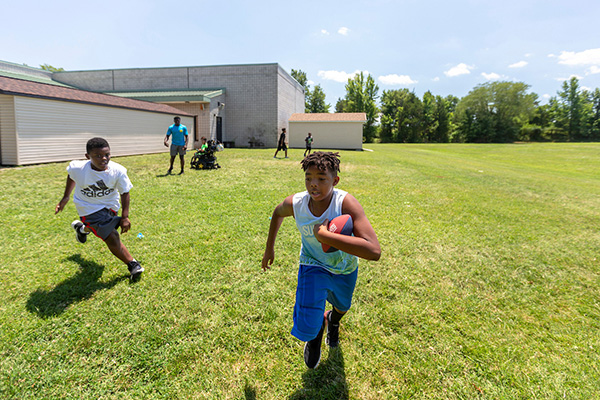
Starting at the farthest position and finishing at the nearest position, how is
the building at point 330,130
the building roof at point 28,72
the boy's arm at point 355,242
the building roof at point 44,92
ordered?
the building at point 330,130 → the building roof at point 28,72 → the building roof at point 44,92 → the boy's arm at point 355,242

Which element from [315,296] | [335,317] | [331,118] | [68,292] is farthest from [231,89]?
Result: [315,296]

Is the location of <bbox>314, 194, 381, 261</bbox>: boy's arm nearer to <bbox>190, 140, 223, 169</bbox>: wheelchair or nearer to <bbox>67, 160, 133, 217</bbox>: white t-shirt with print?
<bbox>67, 160, 133, 217</bbox>: white t-shirt with print

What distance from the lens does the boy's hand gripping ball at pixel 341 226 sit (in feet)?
6.45

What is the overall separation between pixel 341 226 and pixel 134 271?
2.77m

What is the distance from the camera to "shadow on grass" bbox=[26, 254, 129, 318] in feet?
9.62

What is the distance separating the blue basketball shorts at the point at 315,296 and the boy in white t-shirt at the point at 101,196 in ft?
7.61

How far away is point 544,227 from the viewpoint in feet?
20.2

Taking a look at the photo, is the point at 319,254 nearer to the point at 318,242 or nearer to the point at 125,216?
the point at 318,242

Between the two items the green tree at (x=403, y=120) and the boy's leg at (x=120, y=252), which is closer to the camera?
the boy's leg at (x=120, y=252)

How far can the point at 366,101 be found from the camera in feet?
213

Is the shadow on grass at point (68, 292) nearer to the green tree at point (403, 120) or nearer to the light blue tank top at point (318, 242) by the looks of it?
the light blue tank top at point (318, 242)

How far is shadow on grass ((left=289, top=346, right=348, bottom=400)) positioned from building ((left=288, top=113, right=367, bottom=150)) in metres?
32.3

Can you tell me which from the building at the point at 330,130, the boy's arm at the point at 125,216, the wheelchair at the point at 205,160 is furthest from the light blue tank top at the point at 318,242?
the building at the point at 330,130

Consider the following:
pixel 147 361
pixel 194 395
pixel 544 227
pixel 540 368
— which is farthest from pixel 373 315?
pixel 544 227
